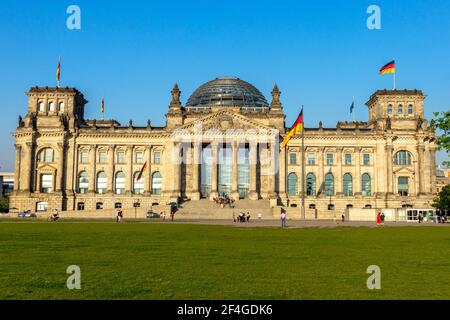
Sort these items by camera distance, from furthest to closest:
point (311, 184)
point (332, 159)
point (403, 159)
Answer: point (332, 159) < point (403, 159) < point (311, 184)

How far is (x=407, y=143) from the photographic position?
103062 millimetres

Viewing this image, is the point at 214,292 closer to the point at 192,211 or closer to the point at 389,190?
the point at 192,211

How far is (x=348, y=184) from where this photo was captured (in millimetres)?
103438

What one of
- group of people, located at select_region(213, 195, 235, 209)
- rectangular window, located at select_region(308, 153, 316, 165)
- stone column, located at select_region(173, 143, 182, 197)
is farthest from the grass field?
rectangular window, located at select_region(308, 153, 316, 165)

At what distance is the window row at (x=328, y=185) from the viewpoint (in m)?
103

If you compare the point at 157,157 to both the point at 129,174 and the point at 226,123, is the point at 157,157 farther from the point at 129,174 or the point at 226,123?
the point at 226,123

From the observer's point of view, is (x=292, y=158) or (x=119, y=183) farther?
(x=119, y=183)

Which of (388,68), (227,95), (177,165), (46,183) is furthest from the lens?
(227,95)

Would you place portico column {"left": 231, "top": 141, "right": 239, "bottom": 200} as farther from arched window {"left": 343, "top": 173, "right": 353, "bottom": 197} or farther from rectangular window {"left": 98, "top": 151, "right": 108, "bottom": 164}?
rectangular window {"left": 98, "top": 151, "right": 108, "bottom": 164}

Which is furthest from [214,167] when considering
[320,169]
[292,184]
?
[320,169]

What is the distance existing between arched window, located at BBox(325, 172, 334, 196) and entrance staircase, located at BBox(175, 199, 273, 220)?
1505 cm

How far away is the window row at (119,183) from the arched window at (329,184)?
109ft

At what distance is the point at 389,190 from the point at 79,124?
212ft

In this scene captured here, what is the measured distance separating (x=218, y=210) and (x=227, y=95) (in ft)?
105
